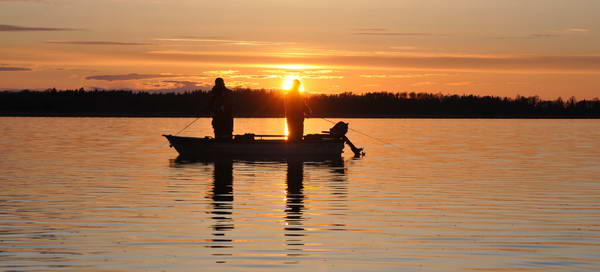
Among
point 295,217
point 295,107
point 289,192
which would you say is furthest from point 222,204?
point 295,107

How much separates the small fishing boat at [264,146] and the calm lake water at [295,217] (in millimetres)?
3110

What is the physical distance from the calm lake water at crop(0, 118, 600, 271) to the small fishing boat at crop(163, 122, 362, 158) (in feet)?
10.2

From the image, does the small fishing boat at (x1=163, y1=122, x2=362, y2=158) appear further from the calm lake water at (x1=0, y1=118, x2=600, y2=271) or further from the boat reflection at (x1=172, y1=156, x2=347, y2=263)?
the calm lake water at (x1=0, y1=118, x2=600, y2=271)

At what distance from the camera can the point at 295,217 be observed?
20.0 meters

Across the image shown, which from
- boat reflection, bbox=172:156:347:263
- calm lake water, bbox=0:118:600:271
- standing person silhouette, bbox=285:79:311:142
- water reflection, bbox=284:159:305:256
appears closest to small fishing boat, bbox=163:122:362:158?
boat reflection, bbox=172:156:347:263

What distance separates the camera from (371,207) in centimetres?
2228

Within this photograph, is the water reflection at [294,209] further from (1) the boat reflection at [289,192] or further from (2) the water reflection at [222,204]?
(2) the water reflection at [222,204]

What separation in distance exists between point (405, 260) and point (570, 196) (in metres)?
12.4

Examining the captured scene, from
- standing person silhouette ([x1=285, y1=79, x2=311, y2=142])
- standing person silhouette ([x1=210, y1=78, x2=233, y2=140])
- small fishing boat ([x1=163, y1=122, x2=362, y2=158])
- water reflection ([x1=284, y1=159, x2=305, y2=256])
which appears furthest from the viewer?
small fishing boat ([x1=163, y1=122, x2=362, y2=158])

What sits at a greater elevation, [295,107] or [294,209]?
[295,107]

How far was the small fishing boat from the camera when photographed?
133 ft

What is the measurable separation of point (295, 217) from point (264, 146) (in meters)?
20.7

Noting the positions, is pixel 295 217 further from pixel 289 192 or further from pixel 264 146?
pixel 264 146

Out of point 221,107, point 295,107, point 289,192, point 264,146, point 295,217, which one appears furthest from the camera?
point 264,146
